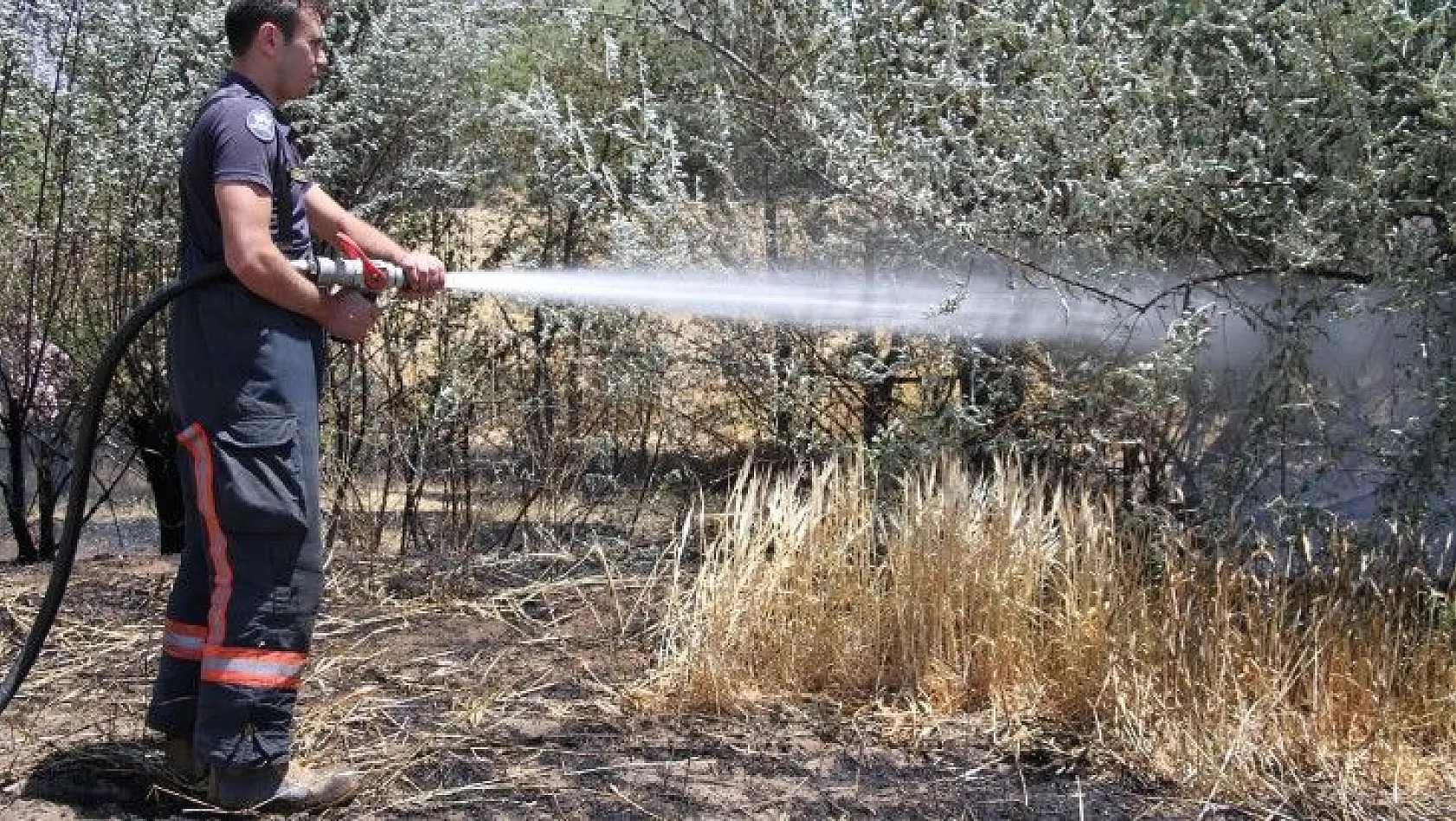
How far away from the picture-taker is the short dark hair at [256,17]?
3.66 m

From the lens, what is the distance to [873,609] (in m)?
4.58

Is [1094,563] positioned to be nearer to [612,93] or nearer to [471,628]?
[471,628]

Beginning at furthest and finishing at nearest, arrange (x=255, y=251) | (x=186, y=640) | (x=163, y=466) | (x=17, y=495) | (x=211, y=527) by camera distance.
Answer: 1. (x=163, y=466)
2. (x=17, y=495)
3. (x=186, y=640)
4. (x=211, y=527)
5. (x=255, y=251)

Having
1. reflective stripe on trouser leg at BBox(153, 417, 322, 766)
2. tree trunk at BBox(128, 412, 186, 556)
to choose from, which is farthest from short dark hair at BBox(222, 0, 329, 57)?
tree trunk at BBox(128, 412, 186, 556)

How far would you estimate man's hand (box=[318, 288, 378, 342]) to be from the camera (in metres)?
3.71

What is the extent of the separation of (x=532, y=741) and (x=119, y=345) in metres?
1.34

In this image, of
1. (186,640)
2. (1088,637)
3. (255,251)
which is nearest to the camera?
(255,251)

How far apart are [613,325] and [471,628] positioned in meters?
1.55

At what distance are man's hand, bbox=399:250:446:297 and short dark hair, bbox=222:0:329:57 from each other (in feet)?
1.76

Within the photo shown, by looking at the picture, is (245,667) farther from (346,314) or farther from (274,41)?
(274,41)

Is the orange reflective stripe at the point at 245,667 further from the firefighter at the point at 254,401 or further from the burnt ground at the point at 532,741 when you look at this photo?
the burnt ground at the point at 532,741

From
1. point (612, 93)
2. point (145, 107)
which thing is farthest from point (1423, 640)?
point (145, 107)

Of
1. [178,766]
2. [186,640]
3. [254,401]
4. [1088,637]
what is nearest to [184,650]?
[186,640]

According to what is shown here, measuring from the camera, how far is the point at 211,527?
11.9ft
